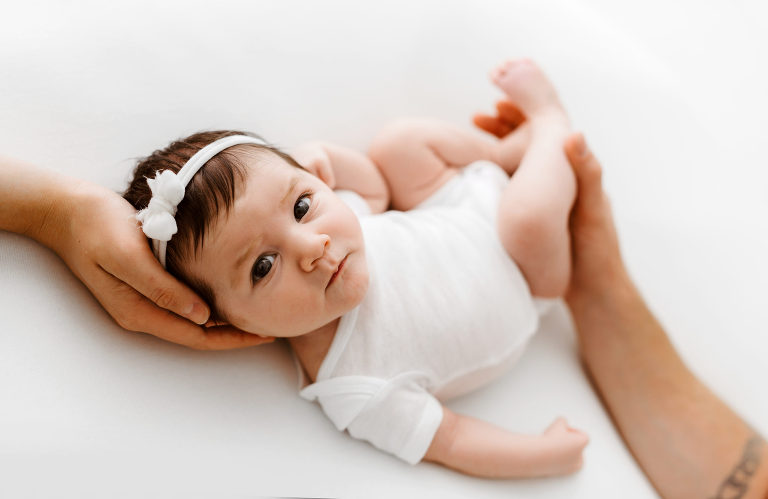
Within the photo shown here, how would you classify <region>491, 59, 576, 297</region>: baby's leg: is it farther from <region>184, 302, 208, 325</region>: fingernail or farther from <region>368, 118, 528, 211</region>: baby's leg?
<region>184, 302, 208, 325</region>: fingernail

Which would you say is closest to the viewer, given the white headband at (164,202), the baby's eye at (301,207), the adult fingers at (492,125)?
the white headband at (164,202)

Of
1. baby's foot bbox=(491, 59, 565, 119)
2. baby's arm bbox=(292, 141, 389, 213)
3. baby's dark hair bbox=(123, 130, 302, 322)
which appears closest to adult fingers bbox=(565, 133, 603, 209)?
baby's foot bbox=(491, 59, 565, 119)

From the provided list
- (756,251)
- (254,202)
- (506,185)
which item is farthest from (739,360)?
(254,202)

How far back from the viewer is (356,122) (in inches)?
54.1

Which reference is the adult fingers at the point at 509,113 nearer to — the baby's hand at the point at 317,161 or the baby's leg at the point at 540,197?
the baby's leg at the point at 540,197

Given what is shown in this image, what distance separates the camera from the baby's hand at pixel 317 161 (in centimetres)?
116

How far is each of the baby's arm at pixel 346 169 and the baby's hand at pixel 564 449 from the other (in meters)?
0.56

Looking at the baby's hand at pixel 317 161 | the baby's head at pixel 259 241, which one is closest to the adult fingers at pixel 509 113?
the baby's hand at pixel 317 161

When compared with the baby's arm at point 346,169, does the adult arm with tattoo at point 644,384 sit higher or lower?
lower

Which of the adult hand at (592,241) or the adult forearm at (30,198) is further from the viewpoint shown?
the adult hand at (592,241)

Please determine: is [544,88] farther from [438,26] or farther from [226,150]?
[226,150]

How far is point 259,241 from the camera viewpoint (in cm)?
92

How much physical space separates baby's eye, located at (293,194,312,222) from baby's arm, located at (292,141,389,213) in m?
0.19

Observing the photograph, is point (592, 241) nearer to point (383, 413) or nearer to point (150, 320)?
point (383, 413)
